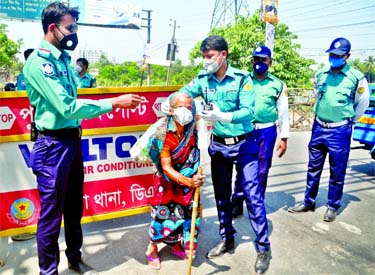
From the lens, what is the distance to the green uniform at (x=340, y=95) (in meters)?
3.74

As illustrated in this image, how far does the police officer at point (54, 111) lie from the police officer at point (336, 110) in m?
2.41

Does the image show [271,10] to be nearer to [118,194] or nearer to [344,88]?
[344,88]

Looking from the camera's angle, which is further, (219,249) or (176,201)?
(219,249)

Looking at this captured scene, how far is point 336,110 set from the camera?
3.76 metres

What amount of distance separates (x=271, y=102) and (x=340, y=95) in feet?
2.60

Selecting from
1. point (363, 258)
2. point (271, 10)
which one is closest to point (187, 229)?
point (363, 258)

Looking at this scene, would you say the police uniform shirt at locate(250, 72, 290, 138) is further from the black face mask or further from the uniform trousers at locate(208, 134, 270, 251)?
the black face mask

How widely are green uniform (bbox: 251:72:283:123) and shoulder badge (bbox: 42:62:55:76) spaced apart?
7.03 ft

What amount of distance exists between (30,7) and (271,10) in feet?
45.9

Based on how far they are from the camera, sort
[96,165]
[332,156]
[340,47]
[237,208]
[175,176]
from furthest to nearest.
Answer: [237,208]
[332,156]
[340,47]
[96,165]
[175,176]

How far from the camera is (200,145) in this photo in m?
2.81

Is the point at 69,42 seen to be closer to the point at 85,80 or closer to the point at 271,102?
the point at 271,102

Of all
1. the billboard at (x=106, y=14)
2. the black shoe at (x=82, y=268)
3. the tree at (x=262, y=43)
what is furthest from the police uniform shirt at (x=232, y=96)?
the tree at (x=262, y=43)

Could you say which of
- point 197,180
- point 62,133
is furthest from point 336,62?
point 62,133
